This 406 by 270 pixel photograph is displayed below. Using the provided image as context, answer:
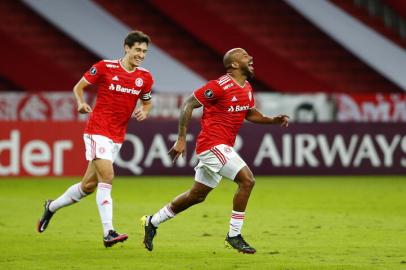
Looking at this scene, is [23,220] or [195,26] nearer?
[23,220]

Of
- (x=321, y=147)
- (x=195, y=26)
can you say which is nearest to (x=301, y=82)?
(x=195, y=26)

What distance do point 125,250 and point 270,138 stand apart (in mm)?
11035

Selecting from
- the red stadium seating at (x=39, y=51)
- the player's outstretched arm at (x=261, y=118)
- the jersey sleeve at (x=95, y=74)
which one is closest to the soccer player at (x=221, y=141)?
the player's outstretched arm at (x=261, y=118)

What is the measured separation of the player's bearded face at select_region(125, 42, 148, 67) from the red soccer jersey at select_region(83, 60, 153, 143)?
0.16 meters

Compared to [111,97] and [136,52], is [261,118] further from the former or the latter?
[111,97]

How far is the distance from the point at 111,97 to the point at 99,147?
0.56 m

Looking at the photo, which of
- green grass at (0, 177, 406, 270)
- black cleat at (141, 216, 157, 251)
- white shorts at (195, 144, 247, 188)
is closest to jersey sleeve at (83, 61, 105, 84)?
white shorts at (195, 144, 247, 188)

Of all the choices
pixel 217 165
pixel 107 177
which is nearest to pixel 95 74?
pixel 107 177

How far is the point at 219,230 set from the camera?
→ 12.0 meters

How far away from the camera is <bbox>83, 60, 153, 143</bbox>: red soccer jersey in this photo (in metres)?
10.6

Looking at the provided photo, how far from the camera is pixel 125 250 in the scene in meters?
10.1

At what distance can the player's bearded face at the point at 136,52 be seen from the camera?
10492 mm

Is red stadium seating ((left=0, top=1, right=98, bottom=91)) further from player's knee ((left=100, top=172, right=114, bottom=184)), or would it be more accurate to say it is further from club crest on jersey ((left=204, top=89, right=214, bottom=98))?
club crest on jersey ((left=204, top=89, right=214, bottom=98))

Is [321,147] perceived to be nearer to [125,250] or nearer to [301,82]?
[301,82]
